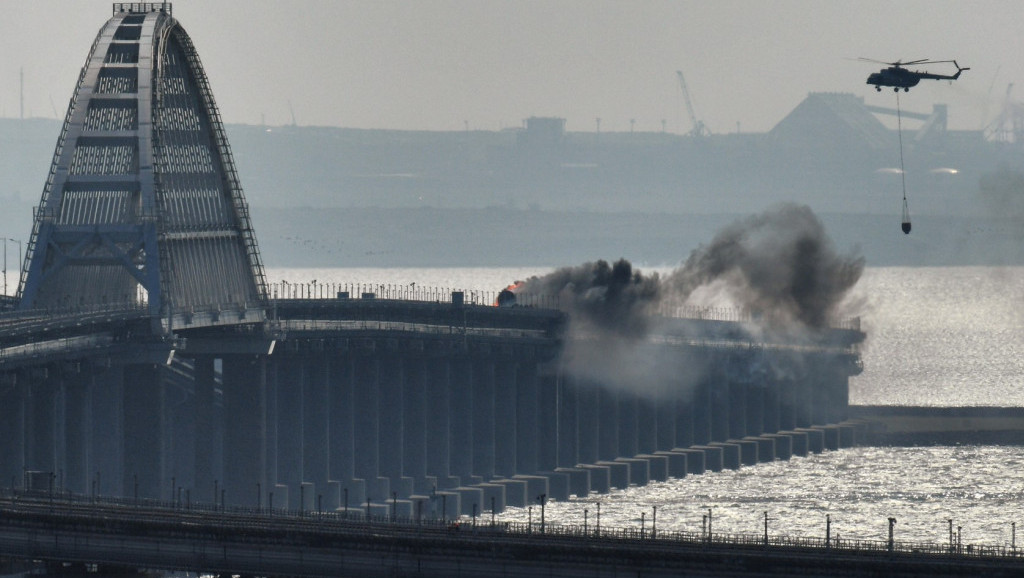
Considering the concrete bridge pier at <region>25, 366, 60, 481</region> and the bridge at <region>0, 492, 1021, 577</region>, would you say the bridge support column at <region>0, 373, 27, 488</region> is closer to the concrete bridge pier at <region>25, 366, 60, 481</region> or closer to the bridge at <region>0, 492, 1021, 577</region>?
the concrete bridge pier at <region>25, 366, 60, 481</region>

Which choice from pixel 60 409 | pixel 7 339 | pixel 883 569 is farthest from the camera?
pixel 60 409

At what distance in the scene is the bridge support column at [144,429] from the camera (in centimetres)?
18550

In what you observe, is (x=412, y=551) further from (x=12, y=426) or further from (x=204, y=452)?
(x=204, y=452)

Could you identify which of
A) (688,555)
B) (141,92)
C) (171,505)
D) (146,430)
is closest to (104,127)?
(141,92)

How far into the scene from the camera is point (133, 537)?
125 metres

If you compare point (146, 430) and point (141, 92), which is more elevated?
point (141, 92)

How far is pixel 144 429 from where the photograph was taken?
614ft

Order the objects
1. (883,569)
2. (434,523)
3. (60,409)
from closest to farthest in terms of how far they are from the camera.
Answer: (883,569) < (434,523) < (60,409)

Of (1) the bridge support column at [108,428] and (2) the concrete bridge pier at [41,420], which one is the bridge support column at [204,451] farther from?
(2) the concrete bridge pier at [41,420]

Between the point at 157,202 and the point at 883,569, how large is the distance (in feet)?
297

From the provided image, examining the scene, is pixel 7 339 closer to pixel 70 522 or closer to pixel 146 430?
pixel 146 430

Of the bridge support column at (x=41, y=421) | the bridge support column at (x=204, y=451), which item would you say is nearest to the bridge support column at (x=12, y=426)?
the bridge support column at (x=41, y=421)

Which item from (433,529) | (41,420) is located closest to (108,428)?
(41,420)

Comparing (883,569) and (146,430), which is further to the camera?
(146,430)
